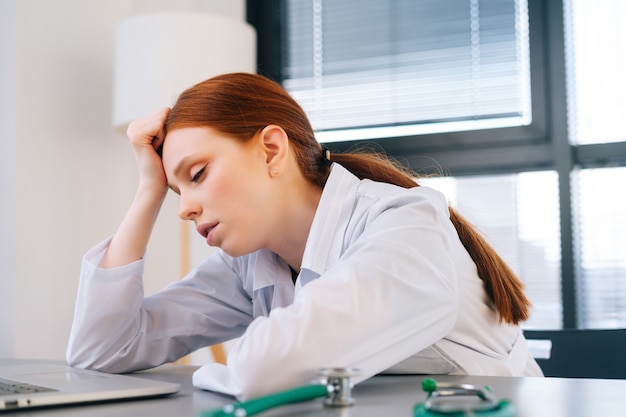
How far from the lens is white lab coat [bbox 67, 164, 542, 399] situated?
0.78 metres

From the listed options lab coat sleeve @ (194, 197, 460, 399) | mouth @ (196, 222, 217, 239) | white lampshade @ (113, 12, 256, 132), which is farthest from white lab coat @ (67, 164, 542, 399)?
white lampshade @ (113, 12, 256, 132)

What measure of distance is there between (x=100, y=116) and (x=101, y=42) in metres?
0.27

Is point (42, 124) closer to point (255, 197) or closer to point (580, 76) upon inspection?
point (255, 197)

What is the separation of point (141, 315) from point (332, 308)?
23.7 inches

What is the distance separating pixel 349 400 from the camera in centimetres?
70

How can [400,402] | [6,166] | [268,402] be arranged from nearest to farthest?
[268,402] < [400,402] < [6,166]

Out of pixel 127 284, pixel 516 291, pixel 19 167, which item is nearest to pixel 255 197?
pixel 127 284

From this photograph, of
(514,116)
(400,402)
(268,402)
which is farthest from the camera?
(514,116)

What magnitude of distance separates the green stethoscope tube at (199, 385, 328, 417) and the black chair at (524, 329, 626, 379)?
79 cm

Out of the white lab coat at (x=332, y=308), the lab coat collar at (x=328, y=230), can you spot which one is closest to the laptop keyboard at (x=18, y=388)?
the white lab coat at (x=332, y=308)

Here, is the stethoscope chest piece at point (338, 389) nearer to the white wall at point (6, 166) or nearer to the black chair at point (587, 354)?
the black chair at point (587, 354)

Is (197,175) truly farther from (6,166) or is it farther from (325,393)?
(6,166)

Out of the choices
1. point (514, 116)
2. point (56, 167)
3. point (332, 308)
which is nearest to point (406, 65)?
point (514, 116)

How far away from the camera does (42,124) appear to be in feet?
8.08
